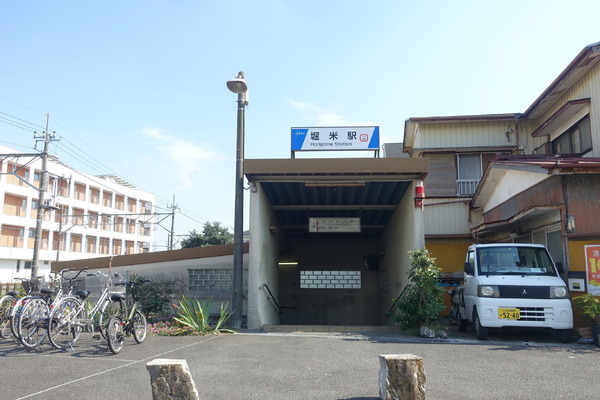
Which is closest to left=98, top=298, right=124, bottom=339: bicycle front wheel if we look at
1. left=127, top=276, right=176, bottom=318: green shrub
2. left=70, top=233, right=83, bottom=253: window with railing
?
left=127, top=276, right=176, bottom=318: green shrub

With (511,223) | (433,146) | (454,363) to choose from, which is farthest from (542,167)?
(433,146)

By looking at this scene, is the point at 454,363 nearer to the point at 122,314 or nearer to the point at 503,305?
the point at 503,305

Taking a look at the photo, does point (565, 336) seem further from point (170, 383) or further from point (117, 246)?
point (117, 246)

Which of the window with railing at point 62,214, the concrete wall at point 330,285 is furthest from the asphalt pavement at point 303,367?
the window with railing at point 62,214

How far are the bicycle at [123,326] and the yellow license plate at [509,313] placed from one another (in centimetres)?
641

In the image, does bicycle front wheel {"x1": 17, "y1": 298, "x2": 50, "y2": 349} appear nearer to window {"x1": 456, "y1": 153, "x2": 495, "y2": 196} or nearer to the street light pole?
the street light pole

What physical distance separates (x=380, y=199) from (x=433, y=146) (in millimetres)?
3270

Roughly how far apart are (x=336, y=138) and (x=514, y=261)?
18.5 ft

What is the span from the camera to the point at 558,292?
8250 mm

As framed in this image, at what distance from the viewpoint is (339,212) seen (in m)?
16.1

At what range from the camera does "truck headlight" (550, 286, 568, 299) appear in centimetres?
823

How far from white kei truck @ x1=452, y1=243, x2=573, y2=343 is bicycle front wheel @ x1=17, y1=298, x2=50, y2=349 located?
7473 millimetres

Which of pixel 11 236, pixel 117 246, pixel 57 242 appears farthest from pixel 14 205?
pixel 117 246

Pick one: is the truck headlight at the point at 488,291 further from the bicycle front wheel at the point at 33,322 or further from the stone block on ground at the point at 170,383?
the bicycle front wheel at the point at 33,322
